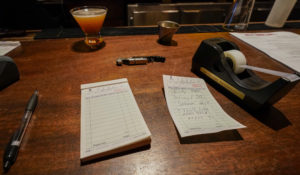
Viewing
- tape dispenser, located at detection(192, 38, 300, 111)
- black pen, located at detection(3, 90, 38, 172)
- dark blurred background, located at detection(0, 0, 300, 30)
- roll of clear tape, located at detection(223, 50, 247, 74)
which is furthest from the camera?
dark blurred background, located at detection(0, 0, 300, 30)

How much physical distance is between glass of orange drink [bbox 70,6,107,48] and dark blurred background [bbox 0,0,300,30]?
1.10 meters

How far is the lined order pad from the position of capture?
37cm

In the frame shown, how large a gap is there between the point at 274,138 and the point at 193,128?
21 centimetres

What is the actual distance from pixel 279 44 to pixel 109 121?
0.98 m

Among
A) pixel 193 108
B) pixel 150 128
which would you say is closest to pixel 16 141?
pixel 150 128

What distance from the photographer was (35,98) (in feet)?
1.62

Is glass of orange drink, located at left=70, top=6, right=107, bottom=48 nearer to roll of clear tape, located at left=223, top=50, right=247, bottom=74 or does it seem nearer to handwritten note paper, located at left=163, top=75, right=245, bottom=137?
handwritten note paper, located at left=163, top=75, right=245, bottom=137

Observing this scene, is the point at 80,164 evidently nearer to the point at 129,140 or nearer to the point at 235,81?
the point at 129,140

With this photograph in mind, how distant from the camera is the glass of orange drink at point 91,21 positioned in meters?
0.74

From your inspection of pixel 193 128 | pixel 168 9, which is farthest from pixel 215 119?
pixel 168 9

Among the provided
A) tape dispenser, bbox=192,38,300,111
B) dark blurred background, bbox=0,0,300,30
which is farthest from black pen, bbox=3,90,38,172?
dark blurred background, bbox=0,0,300,30

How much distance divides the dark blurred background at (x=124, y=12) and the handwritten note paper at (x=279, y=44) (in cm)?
107

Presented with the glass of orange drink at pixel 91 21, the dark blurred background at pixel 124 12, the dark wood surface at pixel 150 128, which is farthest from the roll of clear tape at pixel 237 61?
the dark blurred background at pixel 124 12

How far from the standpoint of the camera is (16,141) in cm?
37
